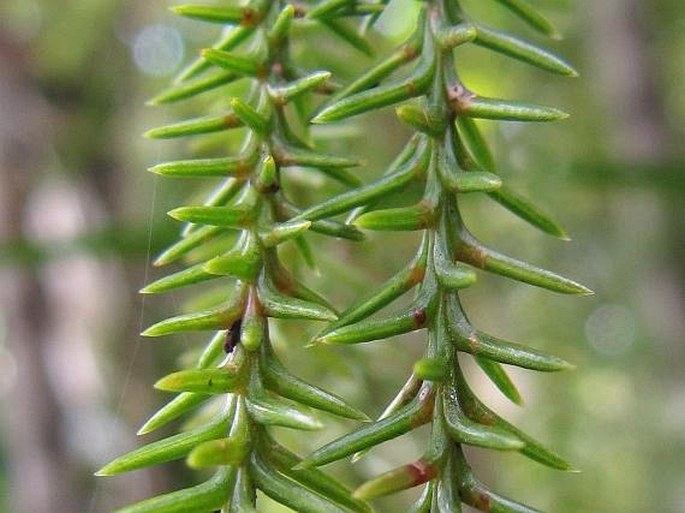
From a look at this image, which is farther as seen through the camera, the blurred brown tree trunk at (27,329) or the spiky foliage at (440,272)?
the blurred brown tree trunk at (27,329)

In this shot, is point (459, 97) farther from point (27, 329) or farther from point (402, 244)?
point (27, 329)

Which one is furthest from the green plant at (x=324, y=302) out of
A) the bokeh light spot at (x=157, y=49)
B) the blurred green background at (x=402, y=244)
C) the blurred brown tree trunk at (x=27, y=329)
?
the blurred brown tree trunk at (x=27, y=329)

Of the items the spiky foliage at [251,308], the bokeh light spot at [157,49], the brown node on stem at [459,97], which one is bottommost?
the bokeh light spot at [157,49]

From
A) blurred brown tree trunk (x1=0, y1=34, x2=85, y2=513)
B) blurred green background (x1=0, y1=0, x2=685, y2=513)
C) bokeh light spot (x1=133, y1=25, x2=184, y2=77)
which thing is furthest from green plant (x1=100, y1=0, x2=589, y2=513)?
blurred brown tree trunk (x1=0, y1=34, x2=85, y2=513)

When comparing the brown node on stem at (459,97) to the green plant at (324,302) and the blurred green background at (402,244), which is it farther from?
the blurred green background at (402,244)

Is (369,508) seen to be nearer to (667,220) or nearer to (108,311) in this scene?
(667,220)

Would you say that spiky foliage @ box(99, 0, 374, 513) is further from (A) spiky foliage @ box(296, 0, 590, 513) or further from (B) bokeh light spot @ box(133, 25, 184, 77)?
(B) bokeh light spot @ box(133, 25, 184, 77)

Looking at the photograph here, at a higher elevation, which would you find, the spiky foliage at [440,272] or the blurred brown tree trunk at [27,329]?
the spiky foliage at [440,272]

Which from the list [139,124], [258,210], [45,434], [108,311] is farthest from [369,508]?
[108,311]
